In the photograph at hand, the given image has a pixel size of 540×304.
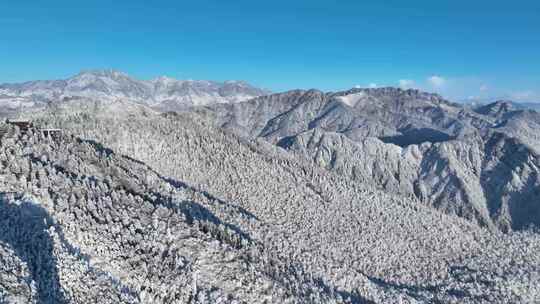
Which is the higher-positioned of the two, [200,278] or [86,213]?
[86,213]

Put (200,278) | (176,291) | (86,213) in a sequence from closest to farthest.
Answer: (176,291)
(200,278)
(86,213)

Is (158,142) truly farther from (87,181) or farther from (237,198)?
(87,181)

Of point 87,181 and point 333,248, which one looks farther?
point 333,248

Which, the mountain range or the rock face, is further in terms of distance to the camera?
the rock face

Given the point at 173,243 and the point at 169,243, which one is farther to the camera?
the point at 173,243

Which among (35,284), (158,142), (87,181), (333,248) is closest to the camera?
(35,284)

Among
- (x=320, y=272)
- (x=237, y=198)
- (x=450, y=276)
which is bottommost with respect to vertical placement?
(x=450, y=276)

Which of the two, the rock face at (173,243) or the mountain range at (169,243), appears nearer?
the mountain range at (169,243)

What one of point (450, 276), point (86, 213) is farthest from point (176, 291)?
point (450, 276)
